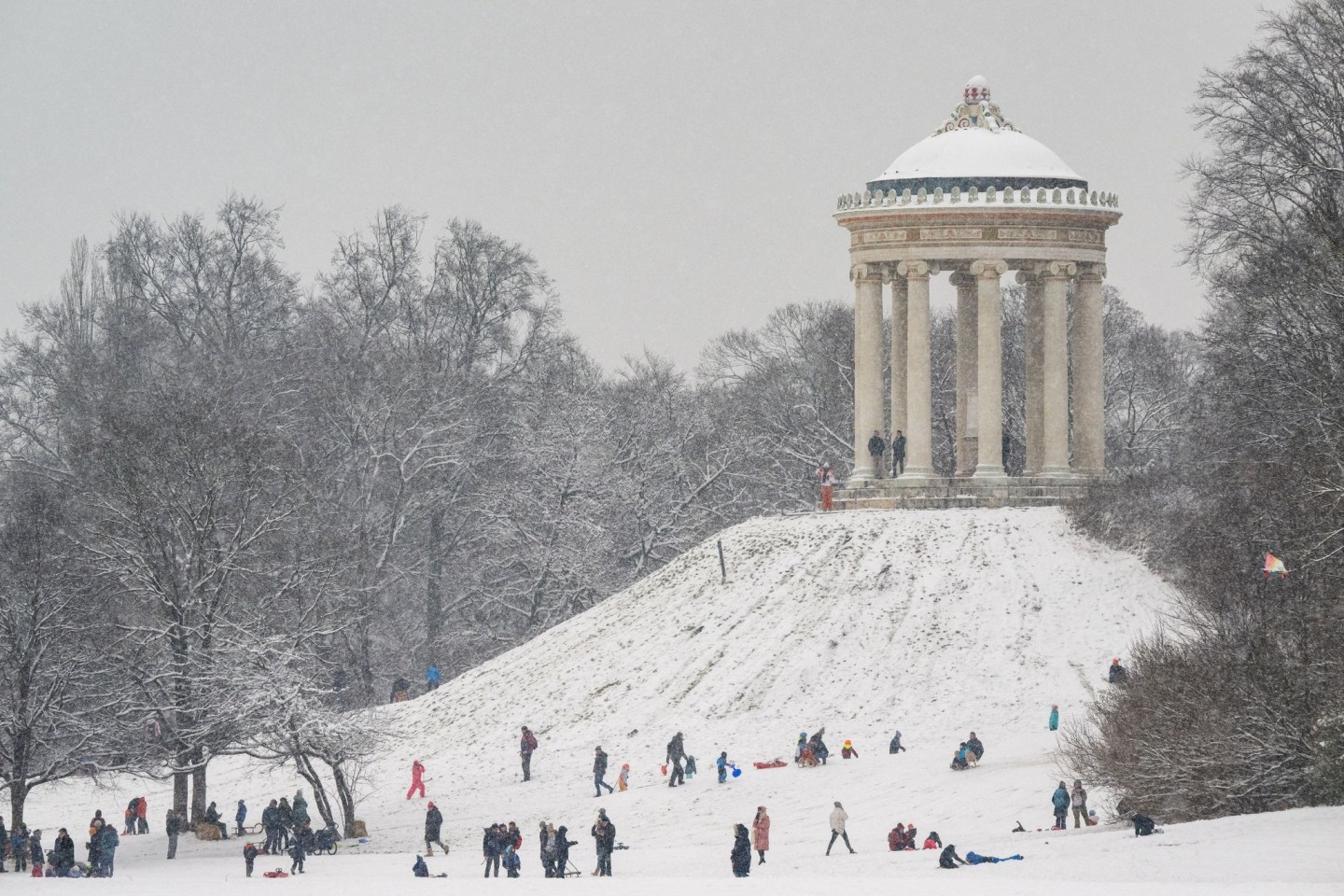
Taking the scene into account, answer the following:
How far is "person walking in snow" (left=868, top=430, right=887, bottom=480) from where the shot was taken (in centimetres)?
6297

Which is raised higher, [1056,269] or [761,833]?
[1056,269]

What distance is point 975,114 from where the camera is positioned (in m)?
65.3

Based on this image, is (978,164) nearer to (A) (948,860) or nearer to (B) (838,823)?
(B) (838,823)

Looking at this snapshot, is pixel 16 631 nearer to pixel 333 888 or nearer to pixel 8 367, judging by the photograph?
pixel 333 888

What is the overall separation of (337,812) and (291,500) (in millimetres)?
10816

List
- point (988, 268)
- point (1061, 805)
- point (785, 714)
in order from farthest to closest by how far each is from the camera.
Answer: point (988, 268)
point (785, 714)
point (1061, 805)

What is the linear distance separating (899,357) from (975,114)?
20.2 feet

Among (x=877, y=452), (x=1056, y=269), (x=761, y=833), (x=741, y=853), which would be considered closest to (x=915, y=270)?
(x=1056, y=269)

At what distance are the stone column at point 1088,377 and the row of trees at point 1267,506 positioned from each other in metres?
14.5

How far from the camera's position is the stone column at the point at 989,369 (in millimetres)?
61656

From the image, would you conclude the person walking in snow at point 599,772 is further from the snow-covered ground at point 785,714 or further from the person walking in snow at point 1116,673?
the person walking in snow at point 1116,673

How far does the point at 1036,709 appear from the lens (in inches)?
2109

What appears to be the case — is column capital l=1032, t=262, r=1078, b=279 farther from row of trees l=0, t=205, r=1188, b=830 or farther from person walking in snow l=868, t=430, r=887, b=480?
row of trees l=0, t=205, r=1188, b=830

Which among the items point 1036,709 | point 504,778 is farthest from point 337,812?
point 1036,709
